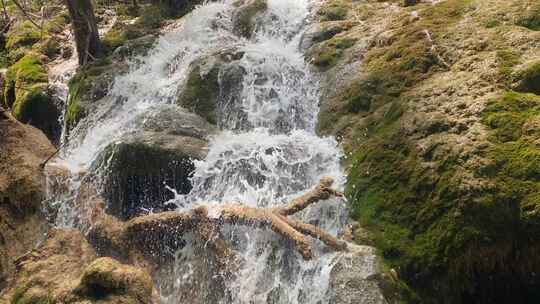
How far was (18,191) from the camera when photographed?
7625 mm

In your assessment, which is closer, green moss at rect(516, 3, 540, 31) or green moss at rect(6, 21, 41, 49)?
green moss at rect(516, 3, 540, 31)

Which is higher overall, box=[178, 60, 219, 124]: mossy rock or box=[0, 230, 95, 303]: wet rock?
box=[178, 60, 219, 124]: mossy rock

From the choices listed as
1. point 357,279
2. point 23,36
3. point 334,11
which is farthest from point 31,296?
point 23,36

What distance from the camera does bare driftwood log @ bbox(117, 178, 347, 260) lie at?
5494mm

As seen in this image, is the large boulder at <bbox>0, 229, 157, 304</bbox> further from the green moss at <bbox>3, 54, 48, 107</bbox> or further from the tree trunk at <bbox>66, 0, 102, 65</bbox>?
the green moss at <bbox>3, 54, 48, 107</bbox>

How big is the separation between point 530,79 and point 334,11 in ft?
19.5

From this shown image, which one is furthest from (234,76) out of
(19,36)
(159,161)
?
(19,36)

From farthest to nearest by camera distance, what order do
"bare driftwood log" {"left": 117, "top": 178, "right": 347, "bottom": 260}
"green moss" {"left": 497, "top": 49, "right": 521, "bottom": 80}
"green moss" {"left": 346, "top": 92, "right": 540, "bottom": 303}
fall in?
"green moss" {"left": 497, "top": 49, "right": 521, "bottom": 80} < "bare driftwood log" {"left": 117, "top": 178, "right": 347, "bottom": 260} < "green moss" {"left": 346, "top": 92, "right": 540, "bottom": 303}

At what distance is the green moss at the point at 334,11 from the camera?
1090 centimetres

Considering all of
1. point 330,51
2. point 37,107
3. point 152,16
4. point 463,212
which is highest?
point 152,16

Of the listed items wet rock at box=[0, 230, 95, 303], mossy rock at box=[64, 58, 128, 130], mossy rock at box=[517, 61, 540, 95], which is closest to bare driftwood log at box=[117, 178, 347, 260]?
wet rock at box=[0, 230, 95, 303]

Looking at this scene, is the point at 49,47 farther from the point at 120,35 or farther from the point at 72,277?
the point at 72,277

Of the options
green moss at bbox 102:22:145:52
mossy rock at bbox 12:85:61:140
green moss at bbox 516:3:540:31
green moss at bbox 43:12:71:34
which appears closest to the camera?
green moss at bbox 516:3:540:31

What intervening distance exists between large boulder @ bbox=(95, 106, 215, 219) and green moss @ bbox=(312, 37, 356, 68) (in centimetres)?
300
